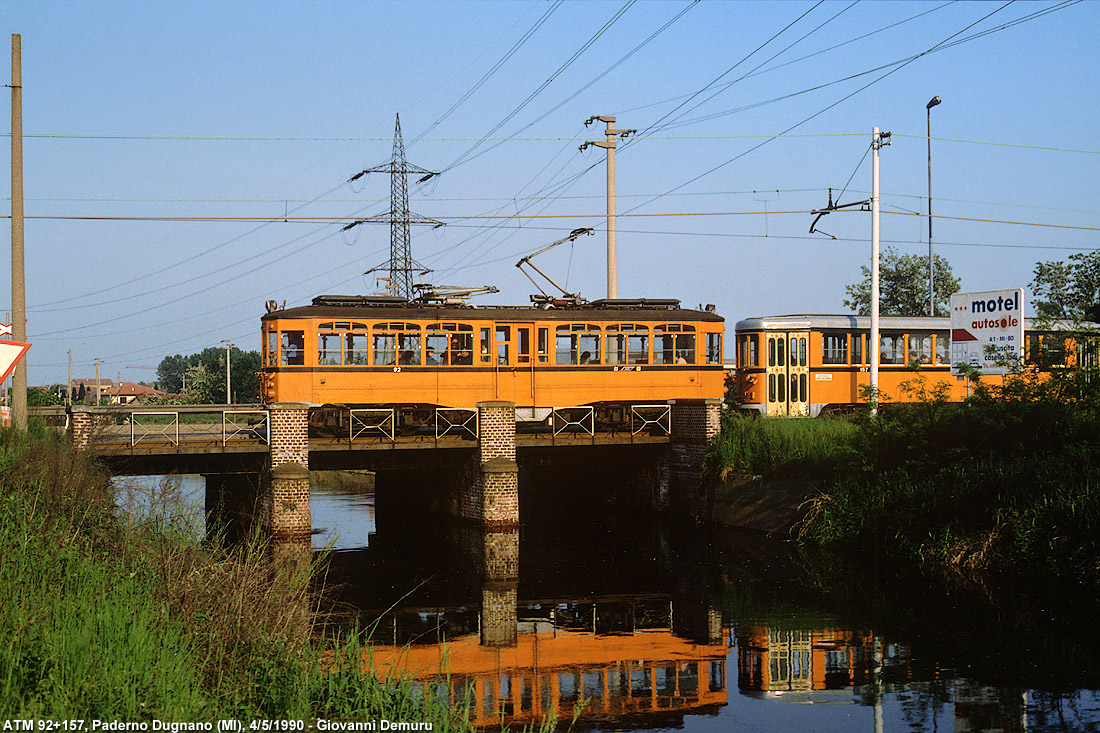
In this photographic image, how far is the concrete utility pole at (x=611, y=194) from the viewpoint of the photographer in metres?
27.2

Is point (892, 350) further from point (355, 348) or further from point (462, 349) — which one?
point (355, 348)

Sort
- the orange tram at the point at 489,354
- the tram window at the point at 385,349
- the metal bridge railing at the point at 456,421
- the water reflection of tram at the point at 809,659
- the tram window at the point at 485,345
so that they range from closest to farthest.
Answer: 1. the water reflection of tram at the point at 809,659
2. the orange tram at the point at 489,354
3. the tram window at the point at 385,349
4. the metal bridge railing at the point at 456,421
5. the tram window at the point at 485,345

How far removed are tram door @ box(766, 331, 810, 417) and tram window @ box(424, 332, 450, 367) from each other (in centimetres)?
1030

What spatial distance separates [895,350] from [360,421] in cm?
1664

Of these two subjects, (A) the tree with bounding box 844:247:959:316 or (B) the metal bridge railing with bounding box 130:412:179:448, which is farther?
(A) the tree with bounding box 844:247:959:316

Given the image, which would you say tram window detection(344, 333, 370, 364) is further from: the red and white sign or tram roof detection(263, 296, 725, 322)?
the red and white sign

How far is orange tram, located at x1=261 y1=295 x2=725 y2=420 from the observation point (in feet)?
79.2

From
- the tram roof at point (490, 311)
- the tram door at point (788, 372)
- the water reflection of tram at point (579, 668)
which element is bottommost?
the water reflection of tram at point (579, 668)

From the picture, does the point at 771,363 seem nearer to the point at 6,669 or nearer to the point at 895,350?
the point at 895,350

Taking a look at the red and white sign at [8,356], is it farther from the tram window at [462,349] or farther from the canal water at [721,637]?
the tram window at [462,349]

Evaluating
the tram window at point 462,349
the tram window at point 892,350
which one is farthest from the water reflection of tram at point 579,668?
the tram window at point 892,350

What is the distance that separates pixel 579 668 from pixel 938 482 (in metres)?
9.99

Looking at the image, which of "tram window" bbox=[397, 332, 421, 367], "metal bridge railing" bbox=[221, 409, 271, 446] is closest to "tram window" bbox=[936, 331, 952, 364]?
"tram window" bbox=[397, 332, 421, 367]

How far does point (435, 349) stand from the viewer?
2520 cm
